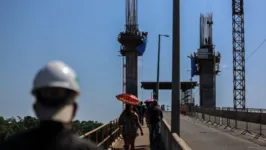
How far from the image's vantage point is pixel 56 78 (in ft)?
8.27

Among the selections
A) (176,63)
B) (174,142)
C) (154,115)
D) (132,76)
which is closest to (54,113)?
(174,142)

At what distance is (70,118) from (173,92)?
13628mm

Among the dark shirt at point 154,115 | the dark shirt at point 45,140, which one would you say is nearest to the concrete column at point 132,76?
the dark shirt at point 154,115

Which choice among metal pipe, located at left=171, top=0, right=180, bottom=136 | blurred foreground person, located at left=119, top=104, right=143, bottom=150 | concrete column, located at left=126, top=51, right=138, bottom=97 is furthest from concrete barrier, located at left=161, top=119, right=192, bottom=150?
concrete column, located at left=126, top=51, right=138, bottom=97

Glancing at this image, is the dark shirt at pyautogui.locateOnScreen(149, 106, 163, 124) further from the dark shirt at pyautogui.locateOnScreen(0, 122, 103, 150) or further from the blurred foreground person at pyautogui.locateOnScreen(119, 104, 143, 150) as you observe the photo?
the dark shirt at pyautogui.locateOnScreen(0, 122, 103, 150)

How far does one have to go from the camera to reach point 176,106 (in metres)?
16.0

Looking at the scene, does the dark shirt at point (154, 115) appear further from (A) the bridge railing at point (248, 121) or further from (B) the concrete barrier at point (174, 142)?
(A) the bridge railing at point (248, 121)

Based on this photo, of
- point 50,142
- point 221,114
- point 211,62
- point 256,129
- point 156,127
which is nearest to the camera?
point 50,142

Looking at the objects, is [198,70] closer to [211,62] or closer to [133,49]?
[211,62]

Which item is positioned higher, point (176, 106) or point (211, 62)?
point (211, 62)

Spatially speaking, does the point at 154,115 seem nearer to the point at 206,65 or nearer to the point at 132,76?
the point at 132,76

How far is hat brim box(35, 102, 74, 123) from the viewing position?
2.51 meters

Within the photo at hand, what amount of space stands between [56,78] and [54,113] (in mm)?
175

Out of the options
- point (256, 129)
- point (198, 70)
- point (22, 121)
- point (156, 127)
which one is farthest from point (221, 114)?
point (198, 70)
